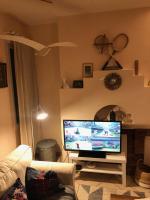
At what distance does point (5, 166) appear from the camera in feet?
6.73

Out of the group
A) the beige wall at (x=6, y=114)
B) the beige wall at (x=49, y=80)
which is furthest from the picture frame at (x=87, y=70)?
the beige wall at (x=6, y=114)

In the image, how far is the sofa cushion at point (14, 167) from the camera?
186 cm

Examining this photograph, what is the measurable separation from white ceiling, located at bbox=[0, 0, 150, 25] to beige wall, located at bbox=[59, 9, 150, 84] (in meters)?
0.13

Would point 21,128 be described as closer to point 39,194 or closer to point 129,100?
point 39,194

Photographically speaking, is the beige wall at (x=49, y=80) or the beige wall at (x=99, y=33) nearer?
the beige wall at (x=99, y=33)

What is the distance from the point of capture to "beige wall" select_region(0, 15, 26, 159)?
2820mm

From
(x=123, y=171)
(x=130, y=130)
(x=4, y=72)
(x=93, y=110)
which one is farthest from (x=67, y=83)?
(x=123, y=171)

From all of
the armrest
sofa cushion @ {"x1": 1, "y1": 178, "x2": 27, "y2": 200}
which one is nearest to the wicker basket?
the armrest

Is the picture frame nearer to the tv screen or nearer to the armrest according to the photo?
the tv screen

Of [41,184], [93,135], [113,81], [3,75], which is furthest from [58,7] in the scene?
[41,184]

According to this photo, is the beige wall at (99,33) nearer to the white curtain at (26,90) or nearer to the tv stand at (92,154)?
the white curtain at (26,90)

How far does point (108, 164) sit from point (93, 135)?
1.99 feet

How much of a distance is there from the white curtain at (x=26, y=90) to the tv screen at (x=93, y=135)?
2.36 ft

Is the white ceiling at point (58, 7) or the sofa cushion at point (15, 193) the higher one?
the white ceiling at point (58, 7)
